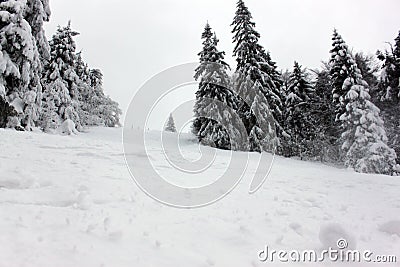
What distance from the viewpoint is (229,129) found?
1007 inches

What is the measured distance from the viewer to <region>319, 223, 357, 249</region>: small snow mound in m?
5.13

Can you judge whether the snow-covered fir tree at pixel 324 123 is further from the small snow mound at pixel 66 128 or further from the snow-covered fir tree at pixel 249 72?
the small snow mound at pixel 66 128

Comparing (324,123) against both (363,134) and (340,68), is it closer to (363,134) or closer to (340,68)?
(340,68)

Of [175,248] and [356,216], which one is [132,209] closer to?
[175,248]

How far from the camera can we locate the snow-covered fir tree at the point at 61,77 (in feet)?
93.9

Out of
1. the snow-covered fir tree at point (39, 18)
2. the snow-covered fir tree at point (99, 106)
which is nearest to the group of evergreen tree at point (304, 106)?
the snow-covered fir tree at point (39, 18)

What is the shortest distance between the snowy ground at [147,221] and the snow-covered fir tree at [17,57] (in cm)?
731

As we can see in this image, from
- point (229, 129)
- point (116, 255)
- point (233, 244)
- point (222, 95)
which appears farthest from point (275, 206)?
point (222, 95)

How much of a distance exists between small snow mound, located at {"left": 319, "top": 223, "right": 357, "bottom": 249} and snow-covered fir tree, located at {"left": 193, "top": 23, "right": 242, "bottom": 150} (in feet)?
63.2

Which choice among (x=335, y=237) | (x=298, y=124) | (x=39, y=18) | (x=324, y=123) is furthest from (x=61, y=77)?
(x=335, y=237)

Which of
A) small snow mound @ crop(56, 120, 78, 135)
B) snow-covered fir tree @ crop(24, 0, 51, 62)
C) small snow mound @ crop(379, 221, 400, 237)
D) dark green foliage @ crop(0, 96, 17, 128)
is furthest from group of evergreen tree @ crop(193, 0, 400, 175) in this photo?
small snow mound @ crop(379, 221, 400, 237)

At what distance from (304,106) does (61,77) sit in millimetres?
23366

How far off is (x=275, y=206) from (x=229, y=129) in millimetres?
18630

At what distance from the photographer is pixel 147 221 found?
17.1 feet
